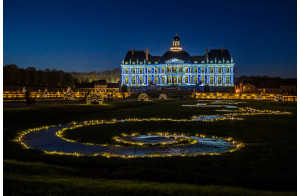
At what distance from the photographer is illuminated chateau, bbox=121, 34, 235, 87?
429 ft

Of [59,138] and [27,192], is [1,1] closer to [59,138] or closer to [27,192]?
[27,192]

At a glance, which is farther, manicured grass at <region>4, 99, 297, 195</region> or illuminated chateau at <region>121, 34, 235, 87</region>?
illuminated chateau at <region>121, 34, 235, 87</region>

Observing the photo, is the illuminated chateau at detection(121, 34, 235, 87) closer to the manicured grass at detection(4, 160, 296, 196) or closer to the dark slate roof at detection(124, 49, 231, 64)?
the dark slate roof at detection(124, 49, 231, 64)

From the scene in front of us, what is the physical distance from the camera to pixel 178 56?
135 m

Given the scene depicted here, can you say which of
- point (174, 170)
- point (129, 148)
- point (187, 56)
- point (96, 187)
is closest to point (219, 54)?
point (187, 56)

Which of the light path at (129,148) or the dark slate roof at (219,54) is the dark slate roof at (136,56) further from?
the light path at (129,148)

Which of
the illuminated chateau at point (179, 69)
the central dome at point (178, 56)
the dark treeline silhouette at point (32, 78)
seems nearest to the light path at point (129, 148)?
the dark treeline silhouette at point (32, 78)

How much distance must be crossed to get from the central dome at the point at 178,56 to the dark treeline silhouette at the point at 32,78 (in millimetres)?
40199

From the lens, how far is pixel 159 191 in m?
5.59

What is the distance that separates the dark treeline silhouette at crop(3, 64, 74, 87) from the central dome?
40199 millimetres

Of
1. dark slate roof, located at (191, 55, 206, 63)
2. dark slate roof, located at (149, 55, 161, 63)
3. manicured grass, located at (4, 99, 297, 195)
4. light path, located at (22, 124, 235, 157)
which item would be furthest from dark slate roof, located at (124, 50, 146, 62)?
manicured grass, located at (4, 99, 297, 195)

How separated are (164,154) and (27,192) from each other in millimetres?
4152

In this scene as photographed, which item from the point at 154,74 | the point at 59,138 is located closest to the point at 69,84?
the point at 154,74

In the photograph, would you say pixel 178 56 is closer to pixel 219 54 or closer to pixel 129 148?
pixel 219 54
